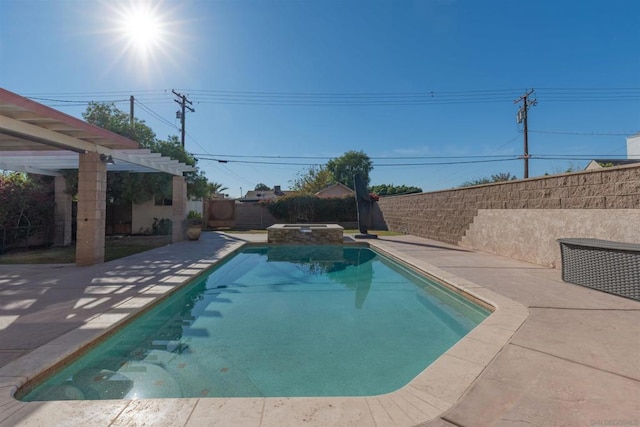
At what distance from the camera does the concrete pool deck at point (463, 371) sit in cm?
187

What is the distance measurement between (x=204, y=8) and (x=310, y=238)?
26.7 ft

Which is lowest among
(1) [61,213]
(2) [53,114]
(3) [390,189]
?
(1) [61,213]

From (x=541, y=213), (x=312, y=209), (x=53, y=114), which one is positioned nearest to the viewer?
(x=53, y=114)

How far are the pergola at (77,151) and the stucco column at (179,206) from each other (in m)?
2.17

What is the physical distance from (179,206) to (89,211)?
5205 millimetres

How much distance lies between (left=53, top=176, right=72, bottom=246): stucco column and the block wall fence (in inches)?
551

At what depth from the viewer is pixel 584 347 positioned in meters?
2.71

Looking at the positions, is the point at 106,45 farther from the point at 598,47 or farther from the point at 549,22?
the point at 598,47

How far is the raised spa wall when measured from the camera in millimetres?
11867

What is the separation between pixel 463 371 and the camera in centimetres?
238

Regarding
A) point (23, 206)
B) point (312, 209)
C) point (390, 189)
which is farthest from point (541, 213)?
point (390, 189)

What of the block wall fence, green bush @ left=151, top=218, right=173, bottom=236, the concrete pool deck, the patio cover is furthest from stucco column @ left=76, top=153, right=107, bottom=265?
the block wall fence

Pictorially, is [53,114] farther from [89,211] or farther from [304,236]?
[304,236]

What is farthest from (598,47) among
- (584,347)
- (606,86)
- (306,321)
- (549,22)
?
(306,321)
